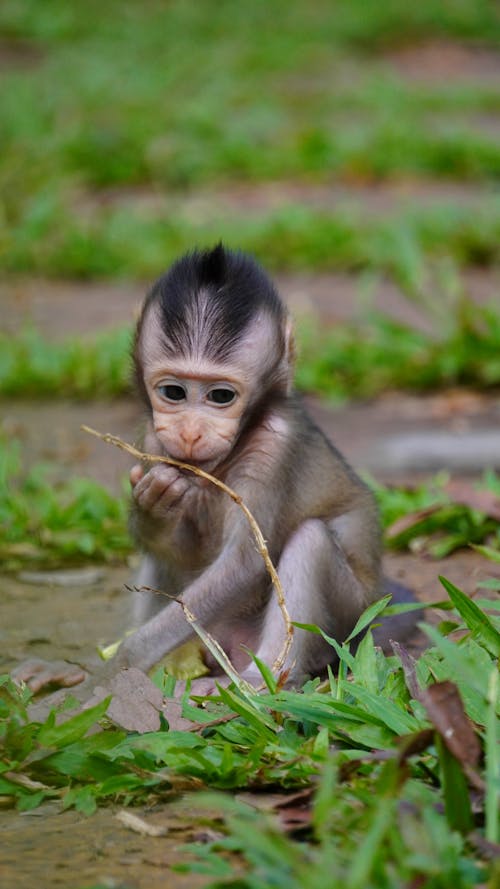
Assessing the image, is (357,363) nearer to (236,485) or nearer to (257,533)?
(236,485)

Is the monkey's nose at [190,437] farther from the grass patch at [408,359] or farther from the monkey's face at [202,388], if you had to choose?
the grass patch at [408,359]

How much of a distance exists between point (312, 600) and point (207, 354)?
0.82m

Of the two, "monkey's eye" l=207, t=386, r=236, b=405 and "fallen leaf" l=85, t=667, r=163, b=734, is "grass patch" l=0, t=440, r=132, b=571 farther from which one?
"fallen leaf" l=85, t=667, r=163, b=734

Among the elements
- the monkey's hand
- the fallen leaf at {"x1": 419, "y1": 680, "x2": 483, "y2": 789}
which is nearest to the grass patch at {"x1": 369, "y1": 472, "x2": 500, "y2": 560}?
the monkey's hand

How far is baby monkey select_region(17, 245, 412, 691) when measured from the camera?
156 inches

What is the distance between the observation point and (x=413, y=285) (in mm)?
8891

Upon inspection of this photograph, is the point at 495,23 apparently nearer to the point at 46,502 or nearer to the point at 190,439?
the point at 46,502

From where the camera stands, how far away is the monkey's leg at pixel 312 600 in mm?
3895

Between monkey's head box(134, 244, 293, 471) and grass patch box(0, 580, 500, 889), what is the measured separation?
0.86m

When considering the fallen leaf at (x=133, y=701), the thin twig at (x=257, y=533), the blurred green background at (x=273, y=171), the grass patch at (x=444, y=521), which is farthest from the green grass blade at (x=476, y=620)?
the blurred green background at (x=273, y=171)

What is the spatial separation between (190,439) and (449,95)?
12407 mm

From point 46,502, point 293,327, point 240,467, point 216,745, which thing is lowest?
point 46,502

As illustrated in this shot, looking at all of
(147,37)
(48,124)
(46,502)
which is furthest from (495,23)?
(46,502)

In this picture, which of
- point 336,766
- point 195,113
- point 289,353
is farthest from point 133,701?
point 195,113
